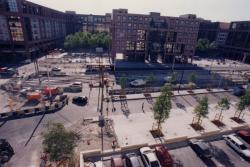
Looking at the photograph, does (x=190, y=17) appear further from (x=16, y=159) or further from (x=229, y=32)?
(x=16, y=159)

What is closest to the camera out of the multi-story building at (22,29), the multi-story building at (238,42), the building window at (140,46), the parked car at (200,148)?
the parked car at (200,148)

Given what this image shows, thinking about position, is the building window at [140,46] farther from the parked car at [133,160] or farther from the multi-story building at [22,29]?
the parked car at [133,160]

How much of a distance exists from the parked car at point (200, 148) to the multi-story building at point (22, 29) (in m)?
72.7

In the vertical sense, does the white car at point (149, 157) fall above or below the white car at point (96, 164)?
above

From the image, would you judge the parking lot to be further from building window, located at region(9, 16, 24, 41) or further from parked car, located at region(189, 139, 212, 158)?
building window, located at region(9, 16, 24, 41)

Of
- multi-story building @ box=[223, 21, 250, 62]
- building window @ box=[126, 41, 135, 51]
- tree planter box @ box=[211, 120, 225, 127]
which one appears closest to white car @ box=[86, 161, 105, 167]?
tree planter box @ box=[211, 120, 225, 127]

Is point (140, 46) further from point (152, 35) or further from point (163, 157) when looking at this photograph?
point (163, 157)

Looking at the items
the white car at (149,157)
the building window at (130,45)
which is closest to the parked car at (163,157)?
the white car at (149,157)

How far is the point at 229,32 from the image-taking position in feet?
343

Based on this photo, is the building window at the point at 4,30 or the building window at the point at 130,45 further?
the building window at the point at 130,45

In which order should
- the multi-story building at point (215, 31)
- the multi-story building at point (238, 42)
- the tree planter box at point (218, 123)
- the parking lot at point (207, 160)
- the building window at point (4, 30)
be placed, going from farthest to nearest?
1. the multi-story building at point (215, 31)
2. the multi-story building at point (238, 42)
3. the building window at point (4, 30)
4. the tree planter box at point (218, 123)
5. the parking lot at point (207, 160)

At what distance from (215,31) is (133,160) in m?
123

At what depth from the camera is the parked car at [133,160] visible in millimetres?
19172

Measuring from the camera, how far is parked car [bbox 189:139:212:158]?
2130cm
